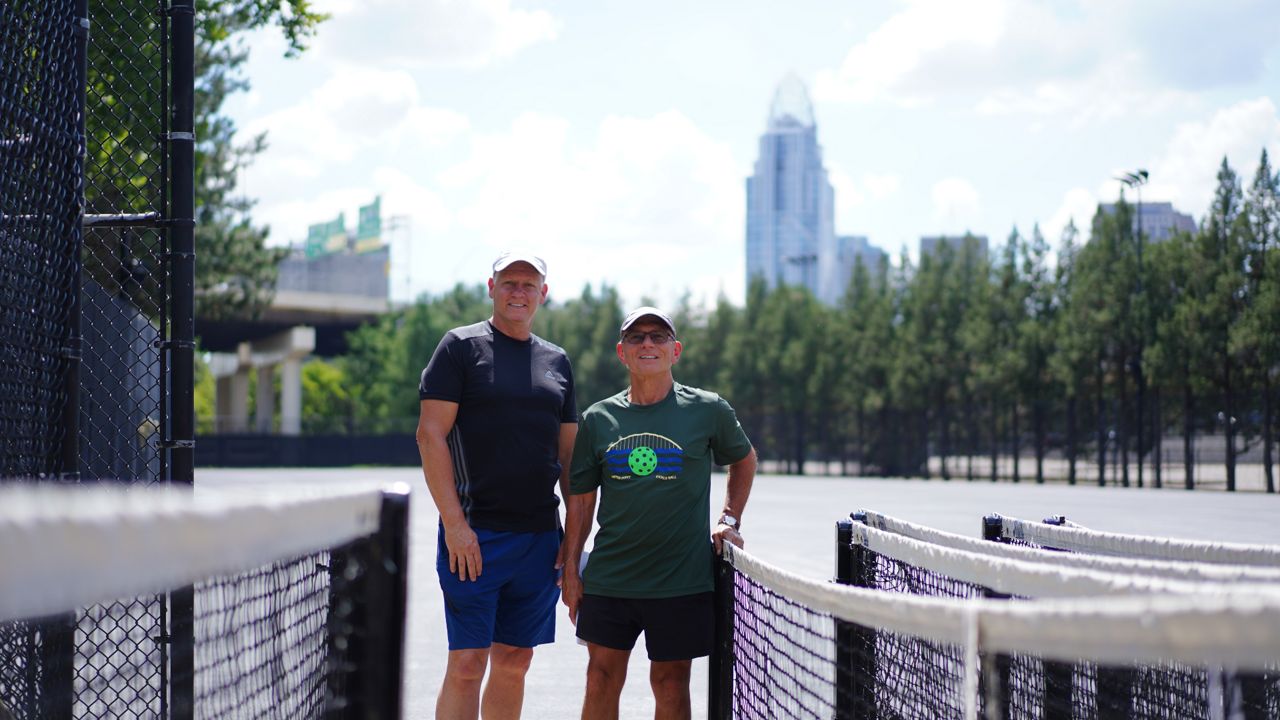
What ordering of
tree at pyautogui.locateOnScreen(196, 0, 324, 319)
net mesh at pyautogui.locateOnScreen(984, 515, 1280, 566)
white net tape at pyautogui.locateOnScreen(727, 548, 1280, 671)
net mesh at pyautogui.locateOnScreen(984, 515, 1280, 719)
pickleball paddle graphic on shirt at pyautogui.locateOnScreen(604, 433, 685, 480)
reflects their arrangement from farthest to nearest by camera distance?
tree at pyautogui.locateOnScreen(196, 0, 324, 319)
pickleball paddle graphic on shirt at pyautogui.locateOnScreen(604, 433, 685, 480)
net mesh at pyautogui.locateOnScreen(984, 515, 1280, 566)
net mesh at pyautogui.locateOnScreen(984, 515, 1280, 719)
white net tape at pyautogui.locateOnScreen(727, 548, 1280, 671)

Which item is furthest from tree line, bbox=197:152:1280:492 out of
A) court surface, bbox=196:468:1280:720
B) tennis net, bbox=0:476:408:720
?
tennis net, bbox=0:476:408:720

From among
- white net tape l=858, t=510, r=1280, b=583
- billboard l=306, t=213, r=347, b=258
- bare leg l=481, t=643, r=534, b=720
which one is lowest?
bare leg l=481, t=643, r=534, b=720

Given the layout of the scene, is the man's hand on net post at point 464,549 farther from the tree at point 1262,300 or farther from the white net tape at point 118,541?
the tree at point 1262,300

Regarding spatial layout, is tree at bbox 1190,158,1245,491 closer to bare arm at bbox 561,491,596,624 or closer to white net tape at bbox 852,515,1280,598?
bare arm at bbox 561,491,596,624

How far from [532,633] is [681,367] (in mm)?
55358

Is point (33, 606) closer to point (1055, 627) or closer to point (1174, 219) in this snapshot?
point (1055, 627)

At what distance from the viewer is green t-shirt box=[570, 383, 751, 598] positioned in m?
4.69

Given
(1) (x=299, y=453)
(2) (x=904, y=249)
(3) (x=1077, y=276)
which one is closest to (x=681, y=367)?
(2) (x=904, y=249)

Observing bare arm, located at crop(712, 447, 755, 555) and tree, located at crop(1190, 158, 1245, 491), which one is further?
tree, located at crop(1190, 158, 1245, 491)

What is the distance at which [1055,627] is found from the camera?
5.75 ft

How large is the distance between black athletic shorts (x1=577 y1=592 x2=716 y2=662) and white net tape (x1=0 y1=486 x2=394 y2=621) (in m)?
2.64

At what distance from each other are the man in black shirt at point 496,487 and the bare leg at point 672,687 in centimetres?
60

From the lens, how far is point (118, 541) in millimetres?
1529

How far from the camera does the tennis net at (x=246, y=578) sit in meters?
1.44
